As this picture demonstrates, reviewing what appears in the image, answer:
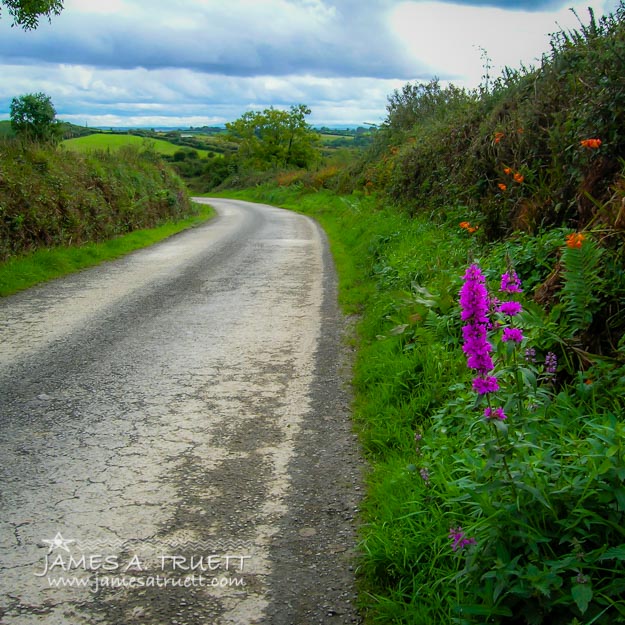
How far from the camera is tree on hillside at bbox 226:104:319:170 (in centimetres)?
7200

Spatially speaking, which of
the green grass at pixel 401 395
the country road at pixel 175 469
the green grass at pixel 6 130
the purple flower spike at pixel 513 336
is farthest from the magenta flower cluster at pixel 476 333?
the green grass at pixel 6 130

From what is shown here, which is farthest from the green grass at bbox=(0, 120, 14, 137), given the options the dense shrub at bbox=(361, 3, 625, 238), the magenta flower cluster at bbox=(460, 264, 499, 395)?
the magenta flower cluster at bbox=(460, 264, 499, 395)

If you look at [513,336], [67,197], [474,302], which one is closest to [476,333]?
[474,302]

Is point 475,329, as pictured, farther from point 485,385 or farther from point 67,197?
point 67,197

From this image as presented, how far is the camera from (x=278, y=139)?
72.6 metres

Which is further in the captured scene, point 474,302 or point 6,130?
point 6,130

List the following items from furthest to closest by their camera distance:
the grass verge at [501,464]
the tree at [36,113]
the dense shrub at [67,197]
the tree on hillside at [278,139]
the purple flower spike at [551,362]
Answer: the tree on hillside at [278,139] < the tree at [36,113] < the dense shrub at [67,197] < the purple flower spike at [551,362] < the grass verge at [501,464]

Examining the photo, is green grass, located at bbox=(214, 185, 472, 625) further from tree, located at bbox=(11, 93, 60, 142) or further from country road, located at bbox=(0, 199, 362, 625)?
tree, located at bbox=(11, 93, 60, 142)

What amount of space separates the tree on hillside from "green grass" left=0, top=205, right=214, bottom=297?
2169 inches

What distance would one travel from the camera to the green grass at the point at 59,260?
10.9 metres

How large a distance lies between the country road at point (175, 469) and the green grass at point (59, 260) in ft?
7.79

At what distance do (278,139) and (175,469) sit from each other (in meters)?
71.5

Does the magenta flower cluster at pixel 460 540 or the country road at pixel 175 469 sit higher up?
the magenta flower cluster at pixel 460 540

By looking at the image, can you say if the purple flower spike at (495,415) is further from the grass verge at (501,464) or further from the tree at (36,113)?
the tree at (36,113)
